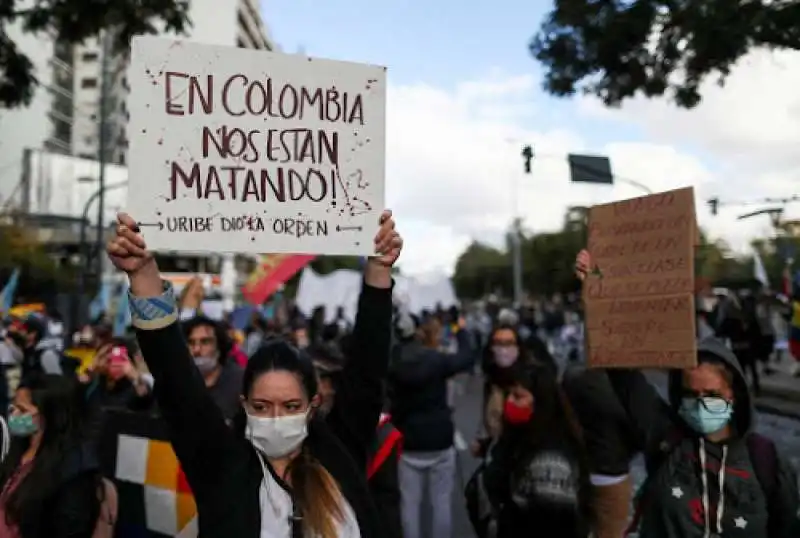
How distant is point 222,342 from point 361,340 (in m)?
2.39

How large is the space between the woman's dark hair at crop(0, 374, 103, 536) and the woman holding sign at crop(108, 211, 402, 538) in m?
1.20

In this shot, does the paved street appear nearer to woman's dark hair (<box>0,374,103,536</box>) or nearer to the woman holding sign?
woman's dark hair (<box>0,374,103,536</box>)

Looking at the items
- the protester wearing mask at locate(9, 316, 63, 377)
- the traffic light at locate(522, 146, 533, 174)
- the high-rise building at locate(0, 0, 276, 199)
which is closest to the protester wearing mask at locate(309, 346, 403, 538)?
the protester wearing mask at locate(9, 316, 63, 377)

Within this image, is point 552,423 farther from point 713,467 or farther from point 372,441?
point 372,441


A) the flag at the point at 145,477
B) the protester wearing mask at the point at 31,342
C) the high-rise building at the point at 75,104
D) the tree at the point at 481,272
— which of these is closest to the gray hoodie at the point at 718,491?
the flag at the point at 145,477

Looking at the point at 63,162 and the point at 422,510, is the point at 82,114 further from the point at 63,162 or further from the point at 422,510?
the point at 422,510

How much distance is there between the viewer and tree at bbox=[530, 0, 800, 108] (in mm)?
11602

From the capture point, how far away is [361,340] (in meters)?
2.68

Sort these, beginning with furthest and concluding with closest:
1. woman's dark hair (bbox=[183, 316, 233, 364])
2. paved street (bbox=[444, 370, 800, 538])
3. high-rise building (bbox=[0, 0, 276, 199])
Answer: high-rise building (bbox=[0, 0, 276, 199]), paved street (bbox=[444, 370, 800, 538]), woman's dark hair (bbox=[183, 316, 233, 364])

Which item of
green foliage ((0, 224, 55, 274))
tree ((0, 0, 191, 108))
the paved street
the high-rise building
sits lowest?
the paved street

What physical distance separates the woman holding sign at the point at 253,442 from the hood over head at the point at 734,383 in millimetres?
1416

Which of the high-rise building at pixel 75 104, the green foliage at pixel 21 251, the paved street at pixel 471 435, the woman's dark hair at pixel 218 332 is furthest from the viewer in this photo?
the high-rise building at pixel 75 104

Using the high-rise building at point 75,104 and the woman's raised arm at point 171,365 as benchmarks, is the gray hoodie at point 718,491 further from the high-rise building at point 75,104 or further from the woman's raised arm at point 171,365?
the high-rise building at point 75,104

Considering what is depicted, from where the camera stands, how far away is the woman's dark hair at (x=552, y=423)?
12.2 ft
